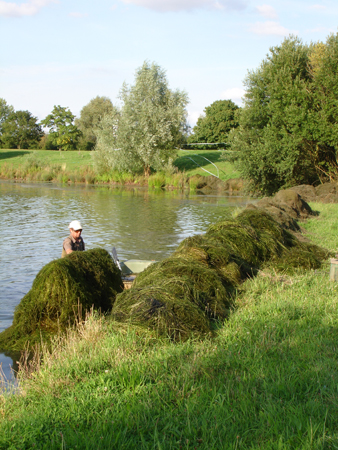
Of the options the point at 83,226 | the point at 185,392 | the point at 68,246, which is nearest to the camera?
the point at 185,392

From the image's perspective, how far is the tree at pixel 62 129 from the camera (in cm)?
8062

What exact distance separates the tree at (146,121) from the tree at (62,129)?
35.8m

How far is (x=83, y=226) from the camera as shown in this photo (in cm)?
1997

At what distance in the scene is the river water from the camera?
1122cm

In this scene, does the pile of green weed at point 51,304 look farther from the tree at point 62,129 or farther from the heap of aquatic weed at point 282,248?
the tree at point 62,129

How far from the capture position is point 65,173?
165 feet

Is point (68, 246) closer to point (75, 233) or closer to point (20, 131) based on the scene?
point (75, 233)

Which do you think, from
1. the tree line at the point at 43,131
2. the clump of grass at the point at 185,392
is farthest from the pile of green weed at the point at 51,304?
the tree line at the point at 43,131

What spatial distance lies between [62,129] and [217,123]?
29073 millimetres

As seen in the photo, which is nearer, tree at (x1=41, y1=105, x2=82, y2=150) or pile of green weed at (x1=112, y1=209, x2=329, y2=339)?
pile of green weed at (x1=112, y1=209, x2=329, y2=339)

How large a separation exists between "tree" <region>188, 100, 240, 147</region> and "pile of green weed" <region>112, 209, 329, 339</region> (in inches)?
2387

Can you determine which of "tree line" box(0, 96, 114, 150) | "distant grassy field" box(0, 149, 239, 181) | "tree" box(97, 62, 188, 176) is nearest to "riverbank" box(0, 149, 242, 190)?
"distant grassy field" box(0, 149, 239, 181)

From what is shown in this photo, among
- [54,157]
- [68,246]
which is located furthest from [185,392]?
[54,157]

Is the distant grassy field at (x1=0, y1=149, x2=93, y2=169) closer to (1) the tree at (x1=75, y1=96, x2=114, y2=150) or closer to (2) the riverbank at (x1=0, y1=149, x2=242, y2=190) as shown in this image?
(2) the riverbank at (x1=0, y1=149, x2=242, y2=190)
